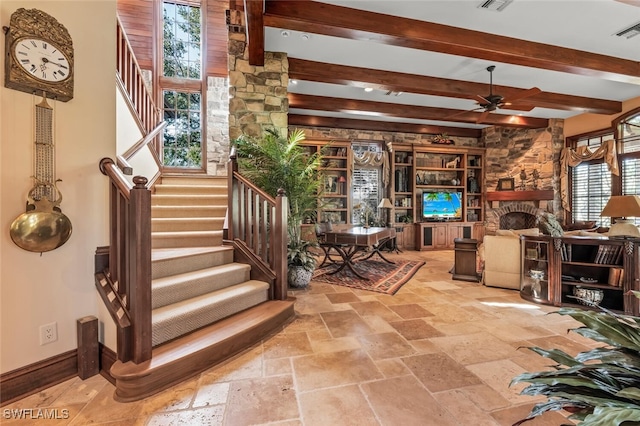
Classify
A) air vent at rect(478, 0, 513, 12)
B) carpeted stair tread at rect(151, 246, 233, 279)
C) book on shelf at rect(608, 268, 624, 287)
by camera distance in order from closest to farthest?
carpeted stair tread at rect(151, 246, 233, 279), air vent at rect(478, 0, 513, 12), book on shelf at rect(608, 268, 624, 287)

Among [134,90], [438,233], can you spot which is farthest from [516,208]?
[134,90]

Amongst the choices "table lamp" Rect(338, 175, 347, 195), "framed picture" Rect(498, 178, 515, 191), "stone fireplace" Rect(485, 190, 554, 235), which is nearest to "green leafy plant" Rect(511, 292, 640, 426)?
"table lamp" Rect(338, 175, 347, 195)

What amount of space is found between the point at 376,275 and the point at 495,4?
3.73 meters

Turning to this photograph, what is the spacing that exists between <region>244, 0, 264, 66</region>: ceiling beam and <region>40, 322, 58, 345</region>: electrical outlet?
3062mm

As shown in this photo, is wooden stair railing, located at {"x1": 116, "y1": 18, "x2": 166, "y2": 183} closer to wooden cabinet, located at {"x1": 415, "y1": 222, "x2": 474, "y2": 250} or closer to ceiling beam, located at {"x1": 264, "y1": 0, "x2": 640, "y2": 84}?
ceiling beam, located at {"x1": 264, "y1": 0, "x2": 640, "y2": 84}

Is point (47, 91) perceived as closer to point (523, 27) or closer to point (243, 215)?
point (243, 215)

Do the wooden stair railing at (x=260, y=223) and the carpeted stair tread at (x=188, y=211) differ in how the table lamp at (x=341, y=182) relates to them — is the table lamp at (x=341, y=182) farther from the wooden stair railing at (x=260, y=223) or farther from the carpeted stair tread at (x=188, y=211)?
the wooden stair railing at (x=260, y=223)

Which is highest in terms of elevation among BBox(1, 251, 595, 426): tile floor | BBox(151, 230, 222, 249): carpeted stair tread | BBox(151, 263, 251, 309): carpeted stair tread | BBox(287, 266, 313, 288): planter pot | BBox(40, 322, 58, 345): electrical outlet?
BBox(151, 230, 222, 249): carpeted stair tread

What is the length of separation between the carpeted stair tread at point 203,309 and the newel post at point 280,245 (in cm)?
15

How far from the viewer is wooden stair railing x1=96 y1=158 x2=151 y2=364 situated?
175cm

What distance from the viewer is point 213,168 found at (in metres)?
6.07

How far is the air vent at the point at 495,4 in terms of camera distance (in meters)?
2.91

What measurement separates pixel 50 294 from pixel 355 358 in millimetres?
2099

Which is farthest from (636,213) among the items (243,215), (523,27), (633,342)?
(243,215)
